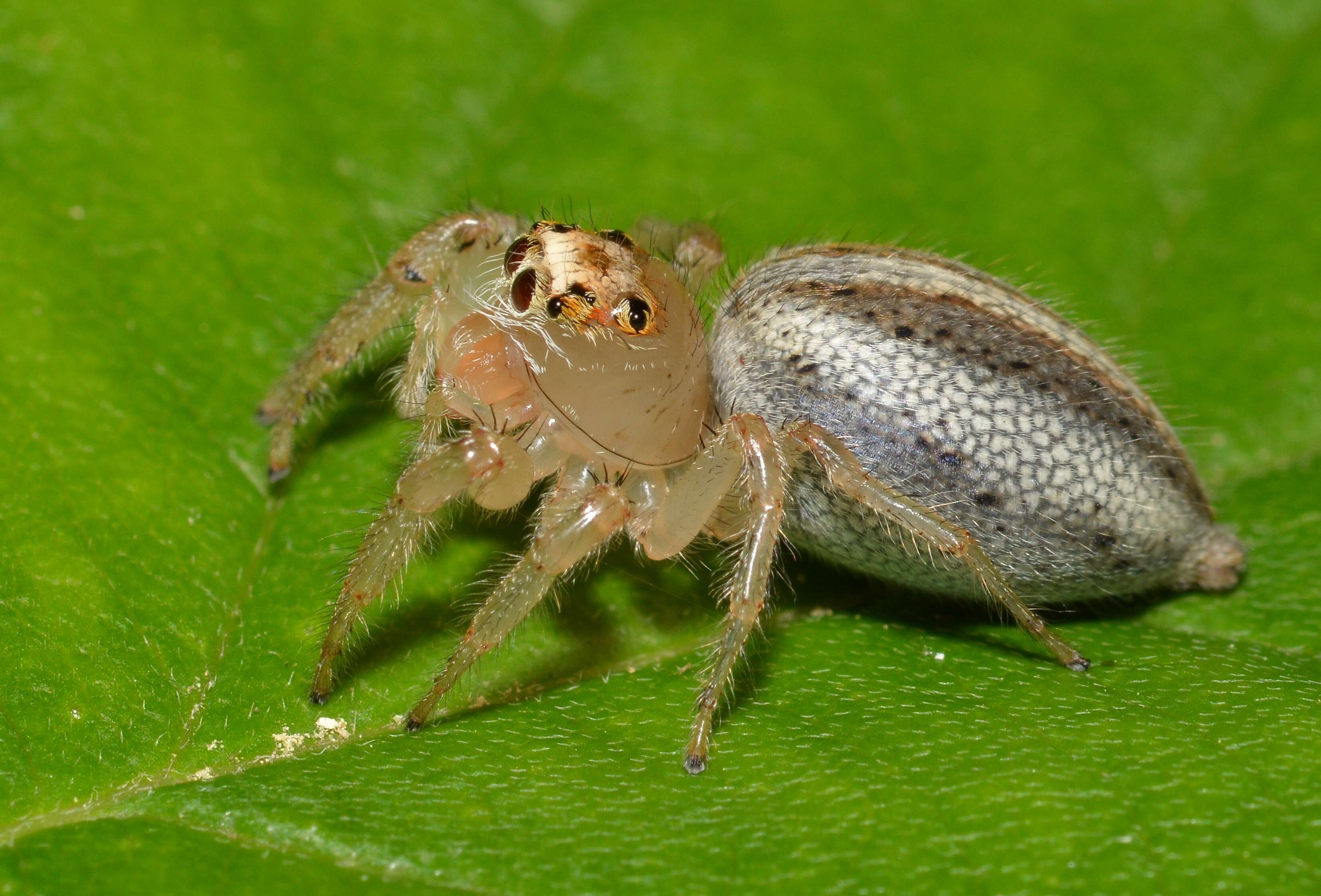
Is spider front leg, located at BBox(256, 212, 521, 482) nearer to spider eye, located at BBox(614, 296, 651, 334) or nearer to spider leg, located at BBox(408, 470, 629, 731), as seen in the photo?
spider eye, located at BBox(614, 296, 651, 334)

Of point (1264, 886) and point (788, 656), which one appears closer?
point (1264, 886)

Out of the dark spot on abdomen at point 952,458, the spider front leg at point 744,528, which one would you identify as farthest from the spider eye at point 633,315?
the dark spot on abdomen at point 952,458

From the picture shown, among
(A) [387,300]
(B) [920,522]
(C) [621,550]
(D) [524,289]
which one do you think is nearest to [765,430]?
(B) [920,522]

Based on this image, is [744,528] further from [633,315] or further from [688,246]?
[688,246]

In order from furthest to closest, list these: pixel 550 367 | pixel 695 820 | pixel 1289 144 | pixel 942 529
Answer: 1. pixel 1289 144
2. pixel 550 367
3. pixel 942 529
4. pixel 695 820

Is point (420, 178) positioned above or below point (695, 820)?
above

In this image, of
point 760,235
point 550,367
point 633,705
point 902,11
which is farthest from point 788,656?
point 902,11

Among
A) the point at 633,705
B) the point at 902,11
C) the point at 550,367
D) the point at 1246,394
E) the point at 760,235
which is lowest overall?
the point at 633,705

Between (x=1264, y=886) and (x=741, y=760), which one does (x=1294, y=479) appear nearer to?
(x=1264, y=886)
